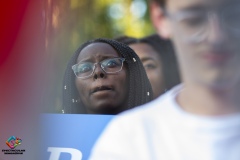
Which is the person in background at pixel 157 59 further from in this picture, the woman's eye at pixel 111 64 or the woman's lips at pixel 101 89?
the woman's lips at pixel 101 89

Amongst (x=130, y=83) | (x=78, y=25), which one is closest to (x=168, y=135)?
(x=130, y=83)

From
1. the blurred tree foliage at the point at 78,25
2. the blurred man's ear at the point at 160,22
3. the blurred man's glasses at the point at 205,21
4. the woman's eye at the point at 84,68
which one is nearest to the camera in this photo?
the blurred man's glasses at the point at 205,21

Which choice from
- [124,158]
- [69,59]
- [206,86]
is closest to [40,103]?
[69,59]

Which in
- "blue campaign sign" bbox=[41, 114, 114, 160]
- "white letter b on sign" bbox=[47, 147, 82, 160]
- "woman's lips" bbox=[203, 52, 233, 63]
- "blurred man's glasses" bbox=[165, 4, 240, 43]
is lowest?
"white letter b on sign" bbox=[47, 147, 82, 160]

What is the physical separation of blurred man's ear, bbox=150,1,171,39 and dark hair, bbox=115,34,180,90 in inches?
1.4

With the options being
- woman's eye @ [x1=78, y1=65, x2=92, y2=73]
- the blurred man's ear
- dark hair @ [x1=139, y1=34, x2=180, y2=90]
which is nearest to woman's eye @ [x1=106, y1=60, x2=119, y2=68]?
woman's eye @ [x1=78, y1=65, x2=92, y2=73]

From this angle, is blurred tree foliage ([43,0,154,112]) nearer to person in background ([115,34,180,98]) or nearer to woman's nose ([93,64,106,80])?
person in background ([115,34,180,98])

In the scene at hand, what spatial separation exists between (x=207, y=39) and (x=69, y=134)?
1.04 m

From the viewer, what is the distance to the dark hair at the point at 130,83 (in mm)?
3225

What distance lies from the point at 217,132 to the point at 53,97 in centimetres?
105

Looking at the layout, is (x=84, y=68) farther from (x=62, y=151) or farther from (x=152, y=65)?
(x=62, y=151)

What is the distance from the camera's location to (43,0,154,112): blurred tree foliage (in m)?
3.20

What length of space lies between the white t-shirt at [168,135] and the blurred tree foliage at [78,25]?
0.41m

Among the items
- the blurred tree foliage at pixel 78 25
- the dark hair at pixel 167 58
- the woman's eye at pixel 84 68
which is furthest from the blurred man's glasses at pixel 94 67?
the dark hair at pixel 167 58
